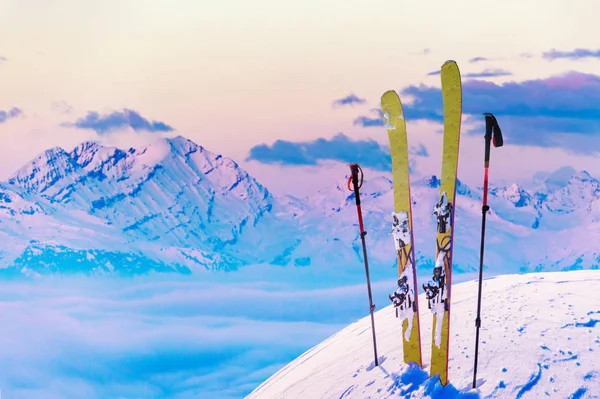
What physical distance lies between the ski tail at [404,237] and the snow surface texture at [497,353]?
0.57m

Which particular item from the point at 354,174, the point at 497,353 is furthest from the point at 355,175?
the point at 497,353

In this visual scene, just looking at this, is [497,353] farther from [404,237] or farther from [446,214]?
[446,214]

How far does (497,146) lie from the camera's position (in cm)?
1110

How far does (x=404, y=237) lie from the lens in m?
12.4

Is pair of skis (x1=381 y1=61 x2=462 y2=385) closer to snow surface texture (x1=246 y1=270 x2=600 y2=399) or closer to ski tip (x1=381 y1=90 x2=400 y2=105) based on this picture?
ski tip (x1=381 y1=90 x2=400 y2=105)

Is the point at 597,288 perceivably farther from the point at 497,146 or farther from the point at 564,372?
the point at 497,146

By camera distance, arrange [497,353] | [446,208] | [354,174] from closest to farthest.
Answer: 1. [446,208]
2. [497,353]
3. [354,174]

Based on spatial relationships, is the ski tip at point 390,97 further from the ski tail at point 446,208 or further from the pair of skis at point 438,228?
the ski tail at point 446,208

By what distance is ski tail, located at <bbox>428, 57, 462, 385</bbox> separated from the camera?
11.6 metres

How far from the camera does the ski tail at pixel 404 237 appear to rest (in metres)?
12.3

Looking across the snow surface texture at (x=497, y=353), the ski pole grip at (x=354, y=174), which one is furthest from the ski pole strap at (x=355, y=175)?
the snow surface texture at (x=497, y=353)

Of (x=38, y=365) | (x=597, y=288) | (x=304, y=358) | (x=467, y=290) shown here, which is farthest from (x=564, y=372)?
(x=38, y=365)

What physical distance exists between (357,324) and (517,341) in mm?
5984

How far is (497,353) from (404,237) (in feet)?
7.79
